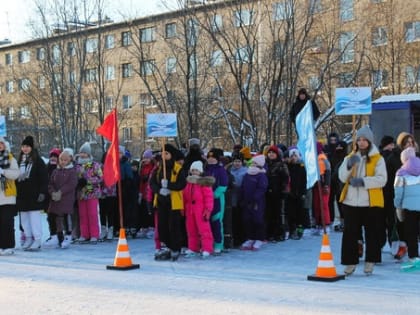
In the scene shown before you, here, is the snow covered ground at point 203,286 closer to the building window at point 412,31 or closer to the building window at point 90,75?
the building window at point 90,75

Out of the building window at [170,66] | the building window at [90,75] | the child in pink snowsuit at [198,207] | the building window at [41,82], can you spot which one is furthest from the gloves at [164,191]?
the building window at [41,82]

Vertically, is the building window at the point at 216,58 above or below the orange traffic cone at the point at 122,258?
above

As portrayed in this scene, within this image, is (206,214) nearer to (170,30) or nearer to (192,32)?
(192,32)

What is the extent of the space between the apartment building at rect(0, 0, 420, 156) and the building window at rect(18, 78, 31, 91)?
0.47ft

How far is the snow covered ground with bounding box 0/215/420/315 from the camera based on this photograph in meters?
7.78

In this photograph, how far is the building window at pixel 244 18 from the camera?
27641mm

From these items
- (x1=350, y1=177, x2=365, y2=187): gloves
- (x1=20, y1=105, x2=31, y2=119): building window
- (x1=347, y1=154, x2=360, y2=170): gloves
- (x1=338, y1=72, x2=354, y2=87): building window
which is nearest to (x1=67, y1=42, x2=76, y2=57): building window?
(x1=20, y1=105, x2=31, y2=119): building window

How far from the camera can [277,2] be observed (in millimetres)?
27359

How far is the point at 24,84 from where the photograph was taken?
137 ft

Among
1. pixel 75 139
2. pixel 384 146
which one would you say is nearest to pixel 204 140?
pixel 75 139

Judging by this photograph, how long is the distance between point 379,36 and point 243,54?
33.2 ft

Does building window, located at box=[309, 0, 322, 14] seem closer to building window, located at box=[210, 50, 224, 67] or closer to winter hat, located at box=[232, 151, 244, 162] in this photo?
building window, located at box=[210, 50, 224, 67]

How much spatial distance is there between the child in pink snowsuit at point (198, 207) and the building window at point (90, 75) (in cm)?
2450

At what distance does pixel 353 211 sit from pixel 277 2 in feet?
62.5
